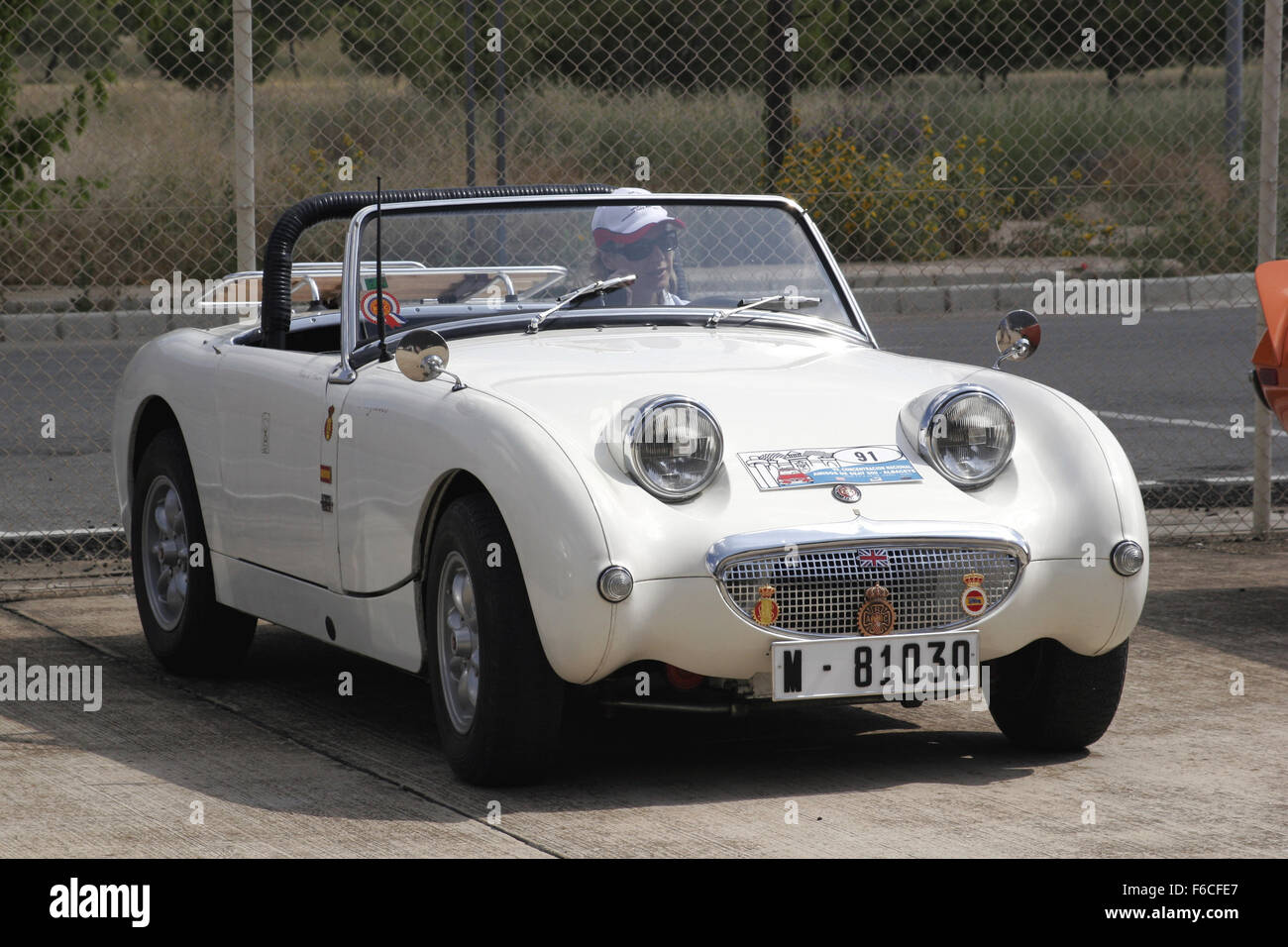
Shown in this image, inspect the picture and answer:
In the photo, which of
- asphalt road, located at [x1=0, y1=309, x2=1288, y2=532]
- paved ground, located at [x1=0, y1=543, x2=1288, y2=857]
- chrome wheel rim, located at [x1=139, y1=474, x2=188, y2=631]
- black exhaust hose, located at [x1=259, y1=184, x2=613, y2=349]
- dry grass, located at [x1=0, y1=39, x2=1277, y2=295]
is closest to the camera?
paved ground, located at [x1=0, y1=543, x2=1288, y2=857]

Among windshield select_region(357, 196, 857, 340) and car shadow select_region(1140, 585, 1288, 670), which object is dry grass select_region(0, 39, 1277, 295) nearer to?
car shadow select_region(1140, 585, 1288, 670)

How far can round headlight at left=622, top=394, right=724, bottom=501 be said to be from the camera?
436 centimetres

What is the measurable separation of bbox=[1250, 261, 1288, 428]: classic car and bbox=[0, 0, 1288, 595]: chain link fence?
→ 2.17 metres

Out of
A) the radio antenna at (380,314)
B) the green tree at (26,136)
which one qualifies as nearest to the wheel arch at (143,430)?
the radio antenna at (380,314)

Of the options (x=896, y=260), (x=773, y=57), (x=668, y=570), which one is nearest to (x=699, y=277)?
(x=668, y=570)

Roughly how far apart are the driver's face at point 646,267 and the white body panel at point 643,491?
0.18 metres

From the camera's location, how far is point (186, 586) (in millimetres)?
6031

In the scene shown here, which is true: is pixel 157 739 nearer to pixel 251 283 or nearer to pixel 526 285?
pixel 526 285

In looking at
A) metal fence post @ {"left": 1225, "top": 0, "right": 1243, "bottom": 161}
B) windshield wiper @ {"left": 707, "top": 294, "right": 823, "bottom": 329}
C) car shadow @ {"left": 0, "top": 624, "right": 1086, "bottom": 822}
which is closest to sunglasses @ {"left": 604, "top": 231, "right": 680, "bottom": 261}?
windshield wiper @ {"left": 707, "top": 294, "right": 823, "bottom": 329}

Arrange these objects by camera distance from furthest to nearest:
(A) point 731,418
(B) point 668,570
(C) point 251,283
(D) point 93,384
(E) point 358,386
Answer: (D) point 93,384
(C) point 251,283
(E) point 358,386
(A) point 731,418
(B) point 668,570

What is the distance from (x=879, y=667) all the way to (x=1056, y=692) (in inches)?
25.6

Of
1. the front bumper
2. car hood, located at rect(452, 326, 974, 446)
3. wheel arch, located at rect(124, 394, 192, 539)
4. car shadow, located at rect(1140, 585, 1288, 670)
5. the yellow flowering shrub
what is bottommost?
car shadow, located at rect(1140, 585, 1288, 670)

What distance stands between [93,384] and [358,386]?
748cm
